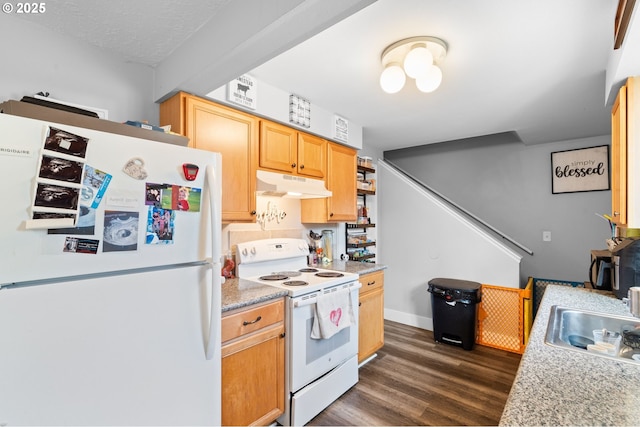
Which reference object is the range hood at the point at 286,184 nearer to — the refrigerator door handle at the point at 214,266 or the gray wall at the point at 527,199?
the refrigerator door handle at the point at 214,266

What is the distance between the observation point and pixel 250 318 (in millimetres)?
1683

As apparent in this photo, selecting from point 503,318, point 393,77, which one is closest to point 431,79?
point 393,77

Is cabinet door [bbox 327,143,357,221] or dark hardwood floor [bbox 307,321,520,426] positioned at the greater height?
cabinet door [bbox 327,143,357,221]

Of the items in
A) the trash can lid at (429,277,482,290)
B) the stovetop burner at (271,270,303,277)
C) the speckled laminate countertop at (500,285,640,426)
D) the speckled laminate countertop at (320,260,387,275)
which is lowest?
the trash can lid at (429,277,482,290)

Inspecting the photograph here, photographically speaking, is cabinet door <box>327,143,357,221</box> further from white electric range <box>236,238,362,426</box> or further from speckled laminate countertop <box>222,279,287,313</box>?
speckled laminate countertop <box>222,279,287,313</box>

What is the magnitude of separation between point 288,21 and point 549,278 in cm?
419

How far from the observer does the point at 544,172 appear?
3.67 metres

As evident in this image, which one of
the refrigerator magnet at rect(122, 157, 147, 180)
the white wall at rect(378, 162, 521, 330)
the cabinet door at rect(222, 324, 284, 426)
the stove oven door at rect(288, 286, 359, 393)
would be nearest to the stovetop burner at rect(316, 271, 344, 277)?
the stove oven door at rect(288, 286, 359, 393)

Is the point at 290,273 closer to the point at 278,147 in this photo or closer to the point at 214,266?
the point at 278,147

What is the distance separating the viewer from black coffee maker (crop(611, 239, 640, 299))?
169 cm

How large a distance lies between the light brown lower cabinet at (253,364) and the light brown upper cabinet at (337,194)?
3.71 ft

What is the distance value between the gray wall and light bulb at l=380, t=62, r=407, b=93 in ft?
9.22

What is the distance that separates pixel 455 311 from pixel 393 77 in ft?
Result: 8.05

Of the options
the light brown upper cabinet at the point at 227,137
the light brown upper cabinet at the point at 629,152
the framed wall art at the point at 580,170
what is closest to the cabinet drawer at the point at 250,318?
the light brown upper cabinet at the point at 227,137
